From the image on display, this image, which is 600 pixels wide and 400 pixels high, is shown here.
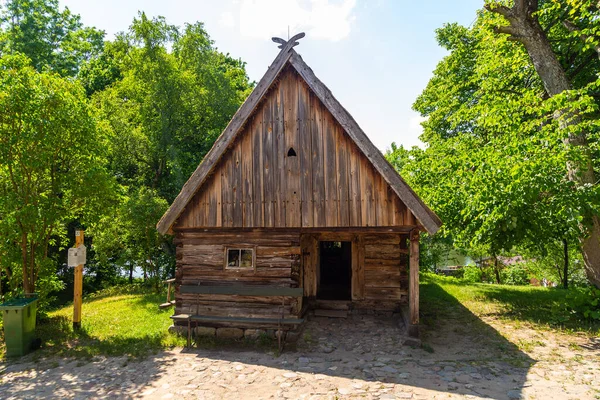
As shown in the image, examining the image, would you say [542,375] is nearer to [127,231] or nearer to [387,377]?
[387,377]

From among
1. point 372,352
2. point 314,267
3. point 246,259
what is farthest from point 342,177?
point 314,267

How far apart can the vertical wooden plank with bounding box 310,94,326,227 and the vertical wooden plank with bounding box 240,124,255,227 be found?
5.35 feet

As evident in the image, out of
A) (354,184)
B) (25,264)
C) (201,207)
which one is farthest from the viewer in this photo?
(25,264)

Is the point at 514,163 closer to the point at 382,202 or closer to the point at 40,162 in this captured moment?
the point at 382,202

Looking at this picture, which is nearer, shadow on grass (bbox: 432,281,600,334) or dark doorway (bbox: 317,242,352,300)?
shadow on grass (bbox: 432,281,600,334)

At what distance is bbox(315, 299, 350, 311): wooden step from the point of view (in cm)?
1131

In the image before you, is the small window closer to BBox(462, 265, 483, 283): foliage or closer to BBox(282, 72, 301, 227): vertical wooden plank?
BBox(282, 72, 301, 227): vertical wooden plank

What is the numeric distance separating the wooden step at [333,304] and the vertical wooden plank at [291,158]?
12.7 feet

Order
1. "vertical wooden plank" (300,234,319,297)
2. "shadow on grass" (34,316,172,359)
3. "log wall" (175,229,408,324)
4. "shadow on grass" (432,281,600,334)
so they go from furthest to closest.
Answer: "vertical wooden plank" (300,234,319,297) → "shadow on grass" (432,281,600,334) → "log wall" (175,229,408,324) → "shadow on grass" (34,316,172,359)

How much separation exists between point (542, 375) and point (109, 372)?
856 cm

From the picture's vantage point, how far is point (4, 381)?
694cm

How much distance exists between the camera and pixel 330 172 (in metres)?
8.74

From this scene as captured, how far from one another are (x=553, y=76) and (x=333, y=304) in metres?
10.3

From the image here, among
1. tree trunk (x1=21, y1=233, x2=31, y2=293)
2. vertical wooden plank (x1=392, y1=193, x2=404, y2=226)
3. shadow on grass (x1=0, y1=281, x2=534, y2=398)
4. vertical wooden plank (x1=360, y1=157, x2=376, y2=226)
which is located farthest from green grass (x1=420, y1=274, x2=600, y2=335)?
tree trunk (x1=21, y1=233, x2=31, y2=293)
